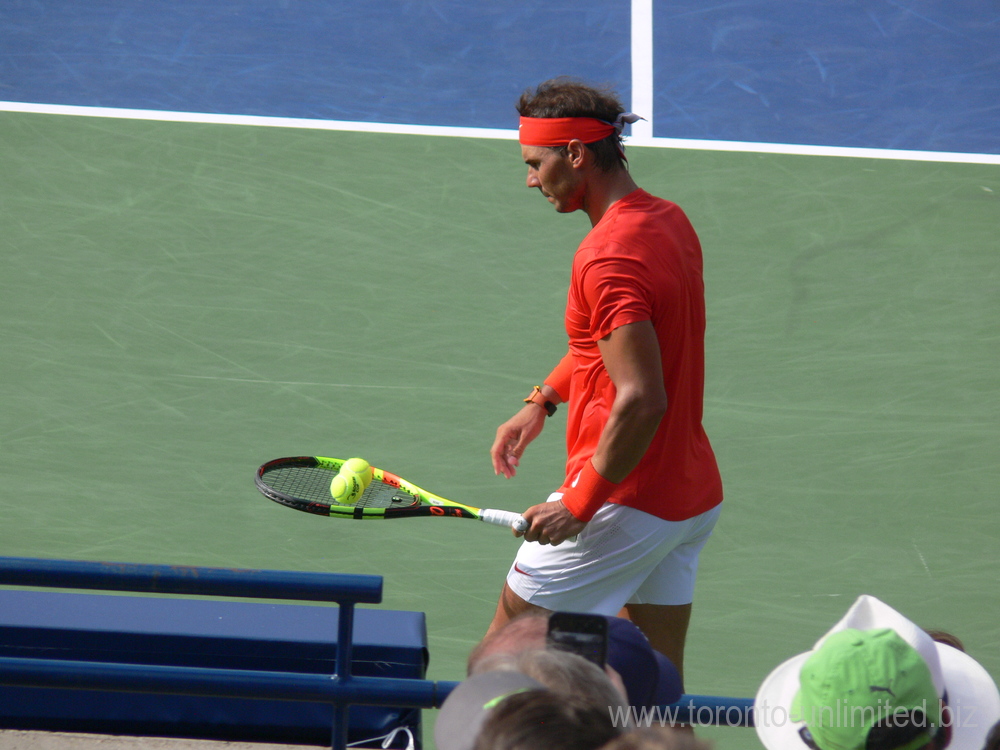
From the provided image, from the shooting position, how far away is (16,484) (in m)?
5.35

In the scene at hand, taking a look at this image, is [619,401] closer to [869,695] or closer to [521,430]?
[521,430]

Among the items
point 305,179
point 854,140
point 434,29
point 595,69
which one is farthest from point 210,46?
point 854,140

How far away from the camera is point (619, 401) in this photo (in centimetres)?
332

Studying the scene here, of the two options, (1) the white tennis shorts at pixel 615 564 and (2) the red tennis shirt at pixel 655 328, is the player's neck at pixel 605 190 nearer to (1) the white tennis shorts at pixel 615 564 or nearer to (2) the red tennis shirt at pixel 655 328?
(2) the red tennis shirt at pixel 655 328

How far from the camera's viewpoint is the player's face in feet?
11.9

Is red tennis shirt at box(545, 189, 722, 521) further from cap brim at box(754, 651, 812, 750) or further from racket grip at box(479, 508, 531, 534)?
cap brim at box(754, 651, 812, 750)

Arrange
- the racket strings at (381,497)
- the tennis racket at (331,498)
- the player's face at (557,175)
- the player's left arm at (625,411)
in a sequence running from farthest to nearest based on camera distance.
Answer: the racket strings at (381,497) < the tennis racket at (331,498) < the player's face at (557,175) < the player's left arm at (625,411)

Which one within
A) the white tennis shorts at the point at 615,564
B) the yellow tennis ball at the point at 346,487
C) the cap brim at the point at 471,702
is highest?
the yellow tennis ball at the point at 346,487

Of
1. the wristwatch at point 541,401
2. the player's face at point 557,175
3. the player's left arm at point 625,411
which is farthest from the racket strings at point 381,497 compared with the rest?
the player's face at point 557,175

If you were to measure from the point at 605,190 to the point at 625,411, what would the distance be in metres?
0.71

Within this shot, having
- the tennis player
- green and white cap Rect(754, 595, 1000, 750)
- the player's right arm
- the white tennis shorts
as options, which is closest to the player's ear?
the tennis player

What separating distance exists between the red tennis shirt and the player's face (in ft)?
0.52

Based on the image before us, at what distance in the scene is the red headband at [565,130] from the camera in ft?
11.8

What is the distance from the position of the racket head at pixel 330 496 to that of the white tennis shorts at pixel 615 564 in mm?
393
